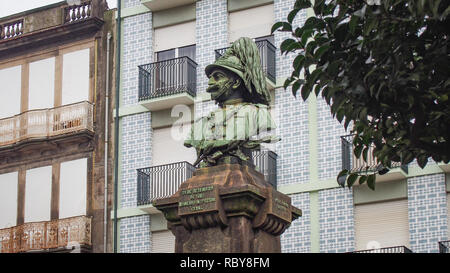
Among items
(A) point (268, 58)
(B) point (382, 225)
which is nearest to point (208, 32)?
(A) point (268, 58)

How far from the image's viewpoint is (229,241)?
49.5 feet

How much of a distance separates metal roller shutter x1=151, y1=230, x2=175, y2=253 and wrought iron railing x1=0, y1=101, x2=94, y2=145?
13.2 ft

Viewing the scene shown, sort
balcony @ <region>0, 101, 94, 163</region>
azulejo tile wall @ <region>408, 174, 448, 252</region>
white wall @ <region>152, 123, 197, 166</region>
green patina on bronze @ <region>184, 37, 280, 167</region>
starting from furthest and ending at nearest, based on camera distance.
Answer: balcony @ <region>0, 101, 94, 163</region> < white wall @ <region>152, 123, 197, 166</region> < azulejo tile wall @ <region>408, 174, 448, 252</region> < green patina on bronze @ <region>184, 37, 280, 167</region>

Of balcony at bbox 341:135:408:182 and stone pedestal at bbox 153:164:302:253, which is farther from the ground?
balcony at bbox 341:135:408:182

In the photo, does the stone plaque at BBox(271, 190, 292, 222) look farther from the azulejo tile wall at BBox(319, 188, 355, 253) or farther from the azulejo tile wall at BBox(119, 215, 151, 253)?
the azulejo tile wall at BBox(119, 215, 151, 253)

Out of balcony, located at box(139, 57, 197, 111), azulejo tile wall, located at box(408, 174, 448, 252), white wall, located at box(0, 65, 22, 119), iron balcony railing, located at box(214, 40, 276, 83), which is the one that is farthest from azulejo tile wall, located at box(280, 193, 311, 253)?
white wall, located at box(0, 65, 22, 119)

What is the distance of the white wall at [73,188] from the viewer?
33219 mm

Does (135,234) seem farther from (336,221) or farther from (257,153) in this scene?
(336,221)

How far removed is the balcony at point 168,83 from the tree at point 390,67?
1821 centimetres

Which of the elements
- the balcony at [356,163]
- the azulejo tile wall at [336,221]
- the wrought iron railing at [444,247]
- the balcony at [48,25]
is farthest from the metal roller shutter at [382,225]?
the balcony at [48,25]

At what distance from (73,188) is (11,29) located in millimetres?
5683

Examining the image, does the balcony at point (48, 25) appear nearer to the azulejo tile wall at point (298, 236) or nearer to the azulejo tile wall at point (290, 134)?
the azulejo tile wall at point (290, 134)

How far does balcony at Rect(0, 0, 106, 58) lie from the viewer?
34.4m

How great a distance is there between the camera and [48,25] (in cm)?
3516
